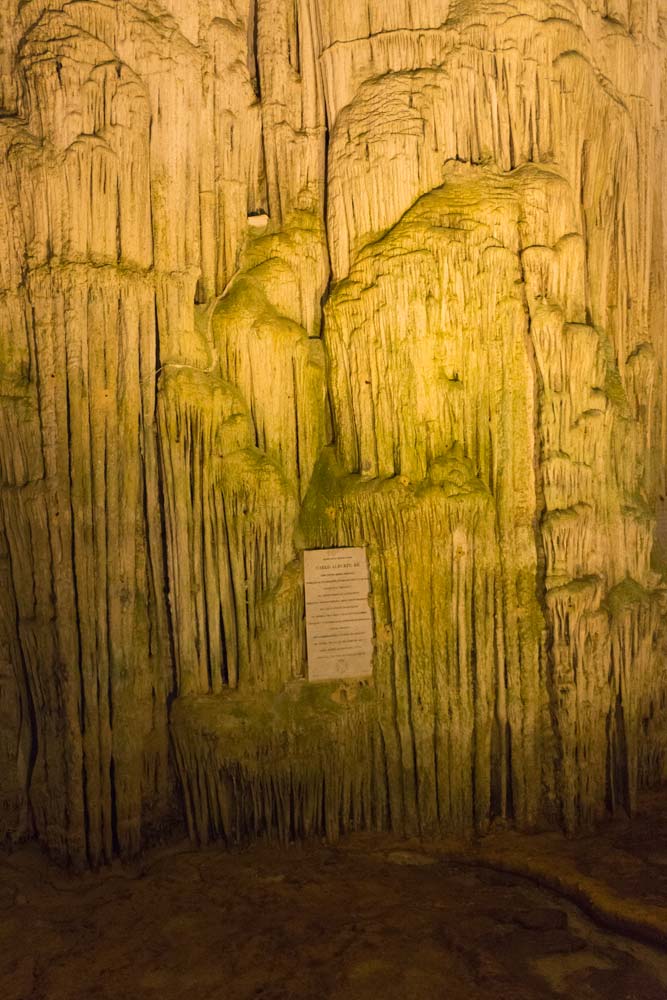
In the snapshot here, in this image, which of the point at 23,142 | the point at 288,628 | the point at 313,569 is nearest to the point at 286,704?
the point at 288,628

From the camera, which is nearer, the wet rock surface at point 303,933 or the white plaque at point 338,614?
the wet rock surface at point 303,933

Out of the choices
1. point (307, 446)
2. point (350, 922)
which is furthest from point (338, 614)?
point (350, 922)

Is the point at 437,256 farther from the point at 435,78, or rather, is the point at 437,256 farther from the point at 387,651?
the point at 387,651

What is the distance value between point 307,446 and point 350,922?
3716 mm

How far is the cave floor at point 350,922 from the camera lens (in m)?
5.18

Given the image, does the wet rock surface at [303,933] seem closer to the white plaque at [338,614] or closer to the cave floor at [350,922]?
the cave floor at [350,922]

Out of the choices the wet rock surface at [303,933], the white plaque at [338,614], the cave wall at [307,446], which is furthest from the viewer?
the white plaque at [338,614]

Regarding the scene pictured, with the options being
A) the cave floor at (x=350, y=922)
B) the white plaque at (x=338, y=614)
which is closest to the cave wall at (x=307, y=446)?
the white plaque at (x=338, y=614)

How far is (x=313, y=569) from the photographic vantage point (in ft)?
22.8

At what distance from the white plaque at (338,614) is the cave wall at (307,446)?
0.13 meters

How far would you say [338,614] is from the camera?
6.92 meters

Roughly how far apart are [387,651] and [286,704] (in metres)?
0.94

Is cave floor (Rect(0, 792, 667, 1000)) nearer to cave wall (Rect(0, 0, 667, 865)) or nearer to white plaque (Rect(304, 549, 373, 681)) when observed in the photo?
cave wall (Rect(0, 0, 667, 865))

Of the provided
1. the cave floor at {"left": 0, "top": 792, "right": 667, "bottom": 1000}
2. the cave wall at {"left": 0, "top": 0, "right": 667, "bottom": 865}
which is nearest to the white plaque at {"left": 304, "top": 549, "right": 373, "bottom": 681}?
the cave wall at {"left": 0, "top": 0, "right": 667, "bottom": 865}
